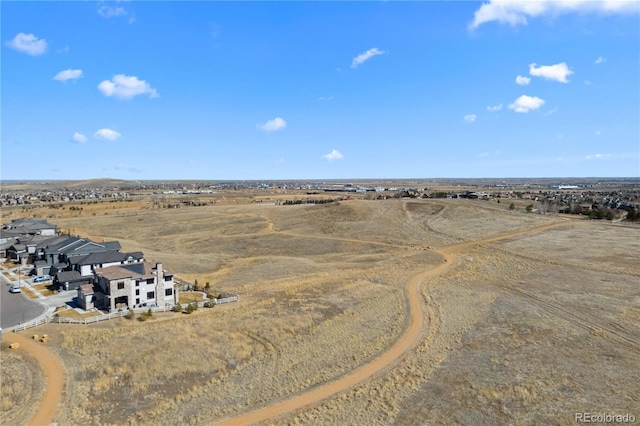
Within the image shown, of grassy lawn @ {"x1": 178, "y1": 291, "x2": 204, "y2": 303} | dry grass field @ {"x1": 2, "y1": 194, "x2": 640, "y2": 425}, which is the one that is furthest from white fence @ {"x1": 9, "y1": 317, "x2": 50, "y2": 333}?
grassy lawn @ {"x1": 178, "y1": 291, "x2": 204, "y2": 303}

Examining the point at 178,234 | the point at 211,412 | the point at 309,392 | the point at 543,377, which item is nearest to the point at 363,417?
the point at 309,392

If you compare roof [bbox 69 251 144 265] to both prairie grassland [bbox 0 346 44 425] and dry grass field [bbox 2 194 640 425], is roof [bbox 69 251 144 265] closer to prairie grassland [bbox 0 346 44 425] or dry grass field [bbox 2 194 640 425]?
dry grass field [bbox 2 194 640 425]

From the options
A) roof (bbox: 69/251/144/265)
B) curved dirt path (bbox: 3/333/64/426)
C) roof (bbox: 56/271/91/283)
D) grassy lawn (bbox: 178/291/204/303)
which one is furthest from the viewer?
roof (bbox: 69/251/144/265)

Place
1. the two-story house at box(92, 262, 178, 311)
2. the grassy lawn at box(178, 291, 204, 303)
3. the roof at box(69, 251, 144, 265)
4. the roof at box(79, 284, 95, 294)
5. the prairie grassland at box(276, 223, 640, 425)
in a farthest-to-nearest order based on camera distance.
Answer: the roof at box(69, 251, 144, 265), the grassy lawn at box(178, 291, 204, 303), the roof at box(79, 284, 95, 294), the two-story house at box(92, 262, 178, 311), the prairie grassland at box(276, 223, 640, 425)

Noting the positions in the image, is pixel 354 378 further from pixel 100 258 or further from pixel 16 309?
pixel 100 258

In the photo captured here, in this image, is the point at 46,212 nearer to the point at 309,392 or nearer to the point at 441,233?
the point at 441,233

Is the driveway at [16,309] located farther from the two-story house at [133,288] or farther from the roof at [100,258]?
the roof at [100,258]
